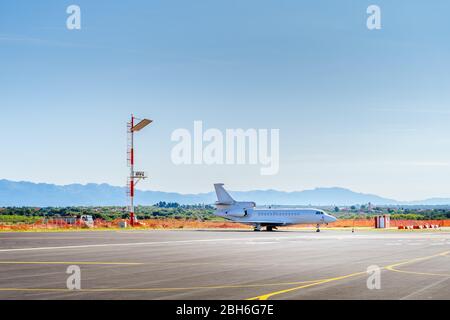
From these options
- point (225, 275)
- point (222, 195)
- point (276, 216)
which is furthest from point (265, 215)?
point (225, 275)

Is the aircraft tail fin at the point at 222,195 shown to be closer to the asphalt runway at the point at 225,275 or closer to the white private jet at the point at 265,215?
the white private jet at the point at 265,215

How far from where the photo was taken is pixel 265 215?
3627 inches

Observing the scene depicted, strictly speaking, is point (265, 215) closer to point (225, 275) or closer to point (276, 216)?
point (276, 216)

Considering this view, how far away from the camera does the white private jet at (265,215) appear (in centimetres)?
8744

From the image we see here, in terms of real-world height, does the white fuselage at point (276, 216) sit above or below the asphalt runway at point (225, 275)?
below

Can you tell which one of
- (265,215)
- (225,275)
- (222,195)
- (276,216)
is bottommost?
(276,216)

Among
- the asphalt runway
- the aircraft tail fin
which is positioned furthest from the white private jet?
the asphalt runway

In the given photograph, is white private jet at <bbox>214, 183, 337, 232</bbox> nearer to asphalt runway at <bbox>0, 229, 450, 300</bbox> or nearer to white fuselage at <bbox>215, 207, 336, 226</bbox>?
white fuselage at <bbox>215, 207, 336, 226</bbox>

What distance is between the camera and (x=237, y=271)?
25.4 meters

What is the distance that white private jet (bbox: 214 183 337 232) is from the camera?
8744 cm

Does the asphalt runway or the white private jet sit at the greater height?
the asphalt runway

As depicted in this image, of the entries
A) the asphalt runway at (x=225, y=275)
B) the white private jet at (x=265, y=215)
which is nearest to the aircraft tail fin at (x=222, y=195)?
the white private jet at (x=265, y=215)
